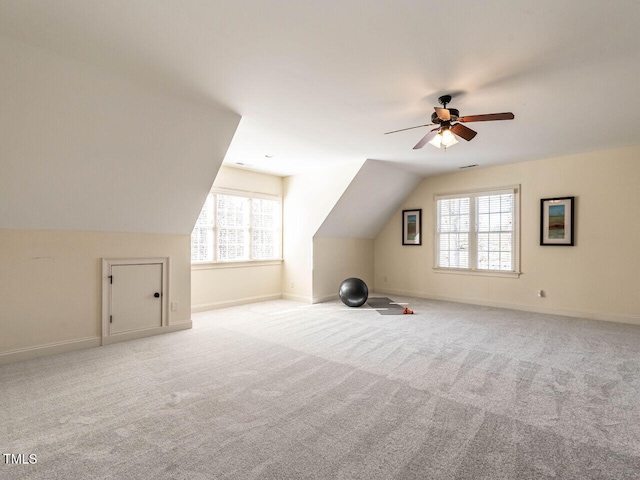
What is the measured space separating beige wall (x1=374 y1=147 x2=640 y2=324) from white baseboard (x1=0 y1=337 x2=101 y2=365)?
21.2ft

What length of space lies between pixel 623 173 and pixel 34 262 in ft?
27.3

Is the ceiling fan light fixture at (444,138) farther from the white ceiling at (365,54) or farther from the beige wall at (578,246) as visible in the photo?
the beige wall at (578,246)

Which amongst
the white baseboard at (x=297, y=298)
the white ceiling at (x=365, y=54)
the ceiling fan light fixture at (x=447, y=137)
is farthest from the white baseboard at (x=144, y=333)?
the ceiling fan light fixture at (x=447, y=137)

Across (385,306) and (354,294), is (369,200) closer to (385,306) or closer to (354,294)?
(354,294)

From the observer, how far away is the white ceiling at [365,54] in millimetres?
2156

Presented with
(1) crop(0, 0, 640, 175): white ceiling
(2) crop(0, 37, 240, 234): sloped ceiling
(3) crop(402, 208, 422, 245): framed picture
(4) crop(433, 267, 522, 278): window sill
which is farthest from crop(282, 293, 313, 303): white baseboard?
(1) crop(0, 0, 640, 175): white ceiling

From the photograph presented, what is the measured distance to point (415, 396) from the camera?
2.80 m

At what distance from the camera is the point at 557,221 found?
→ 231 inches

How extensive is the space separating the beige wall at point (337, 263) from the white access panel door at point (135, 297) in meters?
3.20

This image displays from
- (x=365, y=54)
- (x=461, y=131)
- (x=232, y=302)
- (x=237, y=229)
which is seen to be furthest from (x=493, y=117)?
(x=232, y=302)

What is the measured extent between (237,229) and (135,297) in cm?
258

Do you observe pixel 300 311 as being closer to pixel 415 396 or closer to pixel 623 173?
pixel 415 396

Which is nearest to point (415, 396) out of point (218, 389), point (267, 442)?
point (267, 442)

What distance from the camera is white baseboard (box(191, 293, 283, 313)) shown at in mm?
6004
